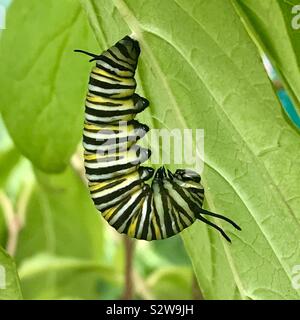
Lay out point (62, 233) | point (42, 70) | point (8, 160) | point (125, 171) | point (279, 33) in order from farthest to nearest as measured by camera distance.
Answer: point (62, 233), point (8, 160), point (42, 70), point (125, 171), point (279, 33)

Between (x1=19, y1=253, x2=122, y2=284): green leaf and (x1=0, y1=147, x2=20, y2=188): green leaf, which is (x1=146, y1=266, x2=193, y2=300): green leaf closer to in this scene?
(x1=19, y1=253, x2=122, y2=284): green leaf

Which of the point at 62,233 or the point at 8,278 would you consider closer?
the point at 8,278

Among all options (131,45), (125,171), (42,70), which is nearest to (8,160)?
(42,70)

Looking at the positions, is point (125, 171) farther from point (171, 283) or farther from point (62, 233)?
point (62, 233)

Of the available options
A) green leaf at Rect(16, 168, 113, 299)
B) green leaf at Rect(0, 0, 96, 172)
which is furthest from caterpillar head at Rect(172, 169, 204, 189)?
green leaf at Rect(16, 168, 113, 299)

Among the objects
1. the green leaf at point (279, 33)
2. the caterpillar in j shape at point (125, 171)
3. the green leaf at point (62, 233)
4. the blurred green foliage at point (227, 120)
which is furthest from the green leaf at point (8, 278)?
the green leaf at point (62, 233)

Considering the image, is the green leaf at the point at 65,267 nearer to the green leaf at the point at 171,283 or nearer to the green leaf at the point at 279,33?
the green leaf at the point at 171,283
